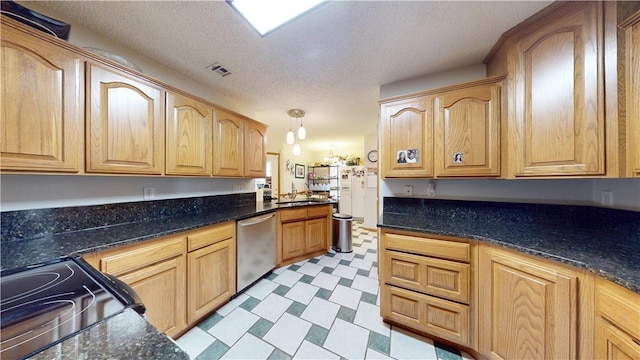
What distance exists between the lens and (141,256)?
124 cm

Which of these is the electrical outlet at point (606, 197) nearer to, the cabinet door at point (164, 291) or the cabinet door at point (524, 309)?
the cabinet door at point (524, 309)

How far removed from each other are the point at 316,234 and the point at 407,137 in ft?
6.13

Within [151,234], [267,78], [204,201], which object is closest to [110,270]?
[151,234]

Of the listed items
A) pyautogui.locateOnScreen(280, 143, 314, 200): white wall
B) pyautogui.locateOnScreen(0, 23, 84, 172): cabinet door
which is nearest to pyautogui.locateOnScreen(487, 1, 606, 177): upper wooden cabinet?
pyautogui.locateOnScreen(0, 23, 84, 172): cabinet door

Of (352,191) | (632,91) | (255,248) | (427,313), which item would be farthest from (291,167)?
(632,91)

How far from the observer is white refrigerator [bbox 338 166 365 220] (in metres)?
5.28

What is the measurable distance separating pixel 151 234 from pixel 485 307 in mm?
2152

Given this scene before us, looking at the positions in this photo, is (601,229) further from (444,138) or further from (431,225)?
(444,138)

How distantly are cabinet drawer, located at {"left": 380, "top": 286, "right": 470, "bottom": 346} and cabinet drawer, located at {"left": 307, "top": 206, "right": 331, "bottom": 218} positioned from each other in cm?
149

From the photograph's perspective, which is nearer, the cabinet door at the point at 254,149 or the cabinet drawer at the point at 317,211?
the cabinet door at the point at 254,149

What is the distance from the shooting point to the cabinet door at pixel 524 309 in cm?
94

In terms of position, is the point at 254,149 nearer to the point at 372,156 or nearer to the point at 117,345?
the point at 117,345

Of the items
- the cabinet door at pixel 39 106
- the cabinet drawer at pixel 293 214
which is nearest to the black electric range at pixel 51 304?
the cabinet door at pixel 39 106

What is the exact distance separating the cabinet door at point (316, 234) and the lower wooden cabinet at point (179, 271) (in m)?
1.17
